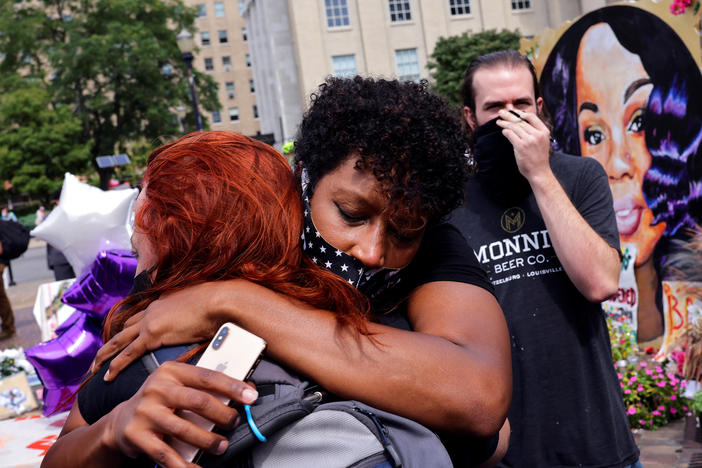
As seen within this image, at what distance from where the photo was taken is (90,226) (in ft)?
10.6

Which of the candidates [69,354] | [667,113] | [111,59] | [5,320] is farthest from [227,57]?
[69,354]

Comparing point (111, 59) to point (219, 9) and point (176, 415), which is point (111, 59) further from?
point (219, 9)

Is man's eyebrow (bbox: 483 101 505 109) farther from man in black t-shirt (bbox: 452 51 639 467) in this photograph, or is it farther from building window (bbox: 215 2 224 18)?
building window (bbox: 215 2 224 18)

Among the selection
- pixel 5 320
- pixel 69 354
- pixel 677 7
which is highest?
pixel 677 7

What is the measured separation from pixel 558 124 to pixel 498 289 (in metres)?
5.41

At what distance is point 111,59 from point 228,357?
39.7 metres

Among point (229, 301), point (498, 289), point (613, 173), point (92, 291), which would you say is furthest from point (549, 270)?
point (613, 173)

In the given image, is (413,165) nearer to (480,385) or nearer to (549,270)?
(480,385)

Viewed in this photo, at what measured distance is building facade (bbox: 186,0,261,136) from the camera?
92312mm

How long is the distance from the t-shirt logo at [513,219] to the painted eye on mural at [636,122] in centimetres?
478

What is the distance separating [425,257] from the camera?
1525 mm

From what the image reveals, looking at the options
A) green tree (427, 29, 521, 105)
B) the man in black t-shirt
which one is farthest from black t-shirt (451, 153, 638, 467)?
green tree (427, 29, 521, 105)

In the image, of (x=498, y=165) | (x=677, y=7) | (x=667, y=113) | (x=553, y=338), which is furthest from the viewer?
(x=667, y=113)

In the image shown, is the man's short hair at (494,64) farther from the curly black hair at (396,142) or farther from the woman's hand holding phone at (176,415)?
the woman's hand holding phone at (176,415)
